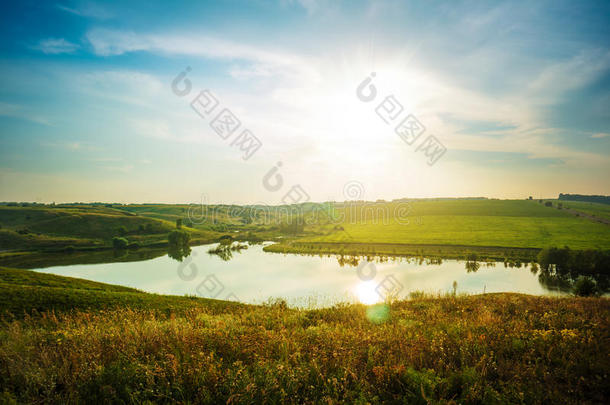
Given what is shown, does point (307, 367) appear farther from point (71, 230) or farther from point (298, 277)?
point (71, 230)

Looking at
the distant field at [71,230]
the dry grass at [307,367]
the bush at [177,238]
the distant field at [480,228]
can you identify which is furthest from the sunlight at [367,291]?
the distant field at [71,230]

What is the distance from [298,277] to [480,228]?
7978cm

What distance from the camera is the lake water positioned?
4297cm

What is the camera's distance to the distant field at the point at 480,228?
3142 inches

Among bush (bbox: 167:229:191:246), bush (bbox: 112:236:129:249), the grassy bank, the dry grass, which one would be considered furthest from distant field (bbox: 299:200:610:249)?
the dry grass

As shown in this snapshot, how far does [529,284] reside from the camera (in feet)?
156

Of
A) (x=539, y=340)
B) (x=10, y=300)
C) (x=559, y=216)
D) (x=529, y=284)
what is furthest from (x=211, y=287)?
(x=559, y=216)

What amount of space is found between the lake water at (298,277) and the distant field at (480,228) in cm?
2519

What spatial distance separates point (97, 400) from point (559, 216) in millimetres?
148708

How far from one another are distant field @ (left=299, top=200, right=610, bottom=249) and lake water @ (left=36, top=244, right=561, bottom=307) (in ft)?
82.6

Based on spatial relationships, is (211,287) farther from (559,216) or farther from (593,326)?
(559,216)

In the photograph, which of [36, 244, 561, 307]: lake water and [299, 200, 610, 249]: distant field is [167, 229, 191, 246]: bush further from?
[299, 200, 610, 249]: distant field

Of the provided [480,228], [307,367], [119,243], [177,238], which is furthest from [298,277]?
[480,228]

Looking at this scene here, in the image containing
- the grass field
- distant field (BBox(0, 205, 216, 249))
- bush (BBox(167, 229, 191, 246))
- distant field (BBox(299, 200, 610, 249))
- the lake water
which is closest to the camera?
the grass field
